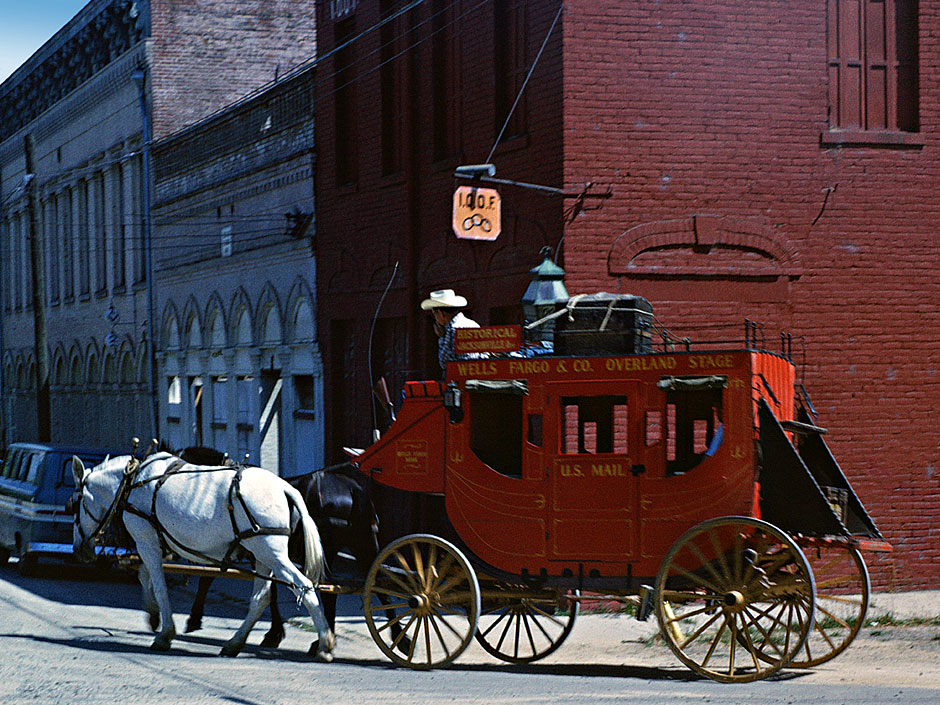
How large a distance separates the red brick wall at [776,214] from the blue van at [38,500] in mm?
7753

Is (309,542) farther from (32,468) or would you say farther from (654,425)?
(32,468)

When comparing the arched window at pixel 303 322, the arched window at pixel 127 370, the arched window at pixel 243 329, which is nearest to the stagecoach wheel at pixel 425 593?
the arched window at pixel 303 322

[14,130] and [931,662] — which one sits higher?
[14,130]

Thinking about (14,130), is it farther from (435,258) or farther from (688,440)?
(688,440)

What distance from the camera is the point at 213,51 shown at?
3086 cm

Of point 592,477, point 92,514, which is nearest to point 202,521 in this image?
point 92,514

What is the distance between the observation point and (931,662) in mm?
10805

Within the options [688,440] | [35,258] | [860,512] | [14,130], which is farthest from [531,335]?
[14,130]

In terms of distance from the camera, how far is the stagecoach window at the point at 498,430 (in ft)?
35.1

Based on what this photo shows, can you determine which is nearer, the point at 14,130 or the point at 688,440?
the point at 688,440

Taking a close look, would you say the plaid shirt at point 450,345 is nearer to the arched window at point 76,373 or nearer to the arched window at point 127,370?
the arched window at point 127,370

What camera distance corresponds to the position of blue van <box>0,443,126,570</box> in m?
16.8

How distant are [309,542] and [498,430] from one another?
2003mm

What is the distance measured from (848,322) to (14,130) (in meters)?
36.6
